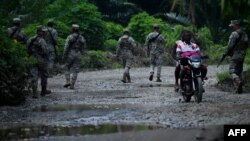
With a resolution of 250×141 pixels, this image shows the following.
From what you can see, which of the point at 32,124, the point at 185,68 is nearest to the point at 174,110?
the point at 185,68

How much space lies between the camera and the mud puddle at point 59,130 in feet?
30.4

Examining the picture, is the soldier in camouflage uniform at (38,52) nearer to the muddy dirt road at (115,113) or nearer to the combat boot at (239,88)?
the muddy dirt road at (115,113)

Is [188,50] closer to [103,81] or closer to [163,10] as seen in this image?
[103,81]

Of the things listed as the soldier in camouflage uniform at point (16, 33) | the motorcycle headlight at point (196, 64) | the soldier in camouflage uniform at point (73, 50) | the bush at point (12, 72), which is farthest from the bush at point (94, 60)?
the motorcycle headlight at point (196, 64)

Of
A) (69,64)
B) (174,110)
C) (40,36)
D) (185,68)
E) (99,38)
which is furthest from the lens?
(99,38)

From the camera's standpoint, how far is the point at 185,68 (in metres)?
13.4

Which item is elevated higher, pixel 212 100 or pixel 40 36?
pixel 40 36

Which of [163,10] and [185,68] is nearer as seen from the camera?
[185,68]

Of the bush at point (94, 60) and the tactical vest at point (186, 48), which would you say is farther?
the bush at point (94, 60)

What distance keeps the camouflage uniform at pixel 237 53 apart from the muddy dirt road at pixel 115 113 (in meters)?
0.46

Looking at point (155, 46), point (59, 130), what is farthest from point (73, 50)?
point (59, 130)

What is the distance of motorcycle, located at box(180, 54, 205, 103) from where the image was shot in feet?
42.8

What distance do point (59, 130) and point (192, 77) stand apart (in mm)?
4337

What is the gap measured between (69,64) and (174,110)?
797cm
